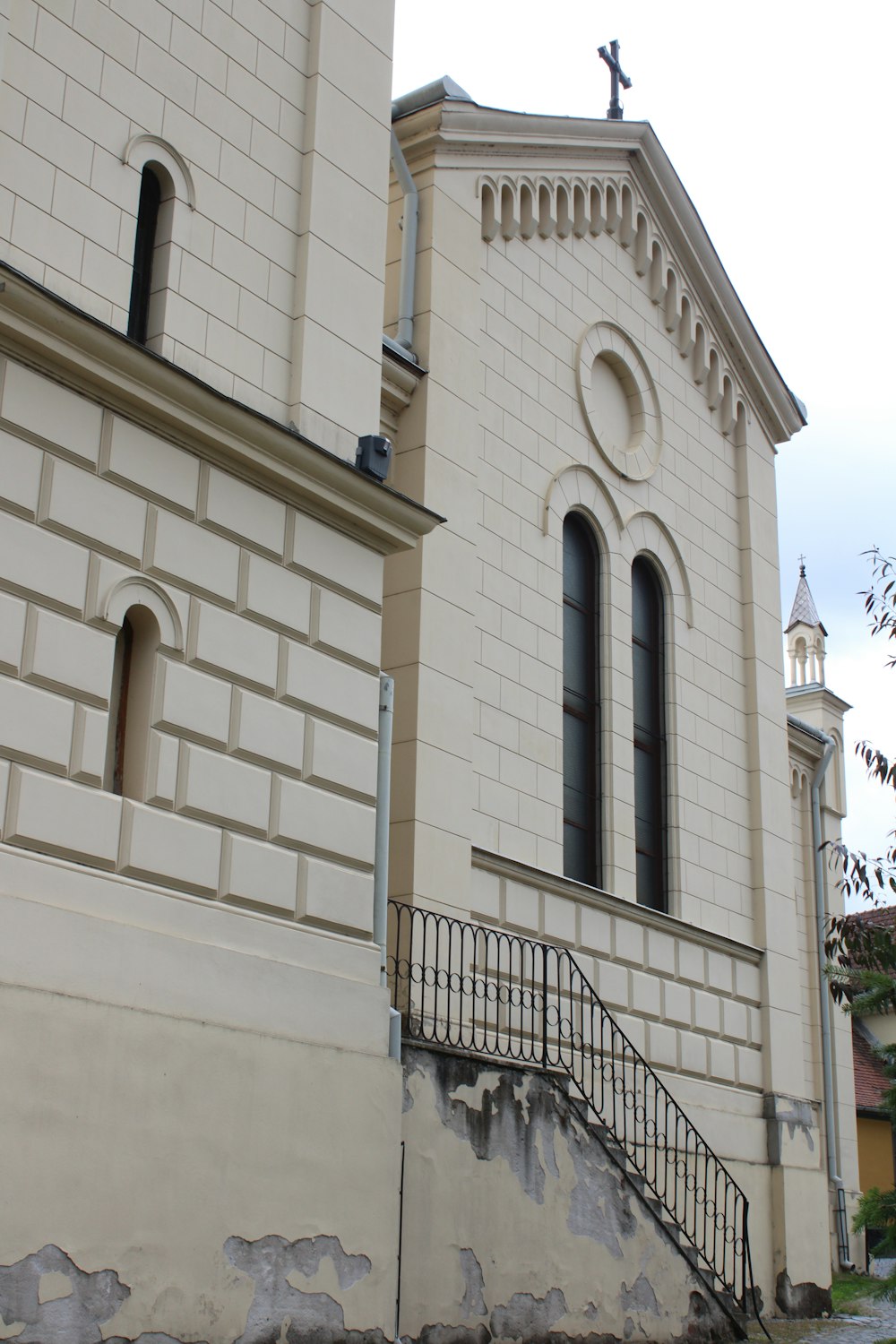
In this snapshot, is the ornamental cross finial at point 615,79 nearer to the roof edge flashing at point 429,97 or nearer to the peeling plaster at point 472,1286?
A: the roof edge flashing at point 429,97

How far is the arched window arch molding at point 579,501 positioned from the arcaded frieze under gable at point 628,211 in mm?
2569

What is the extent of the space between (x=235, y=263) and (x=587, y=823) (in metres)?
7.75

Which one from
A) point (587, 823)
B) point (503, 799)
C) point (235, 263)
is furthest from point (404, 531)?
point (587, 823)

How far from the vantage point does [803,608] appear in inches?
1123

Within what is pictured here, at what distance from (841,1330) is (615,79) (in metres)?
14.7

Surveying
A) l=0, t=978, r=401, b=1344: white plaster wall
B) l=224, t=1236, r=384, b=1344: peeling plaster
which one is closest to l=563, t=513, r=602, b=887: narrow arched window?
l=0, t=978, r=401, b=1344: white plaster wall

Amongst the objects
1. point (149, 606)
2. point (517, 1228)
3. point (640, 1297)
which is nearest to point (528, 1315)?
point (517, 1228)

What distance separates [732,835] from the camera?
63.2 ft

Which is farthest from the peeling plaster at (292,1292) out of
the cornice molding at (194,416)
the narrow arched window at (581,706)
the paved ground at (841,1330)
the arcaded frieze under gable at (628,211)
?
the arcaded frieze under gable at (628,211)

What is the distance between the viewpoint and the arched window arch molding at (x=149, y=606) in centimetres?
958

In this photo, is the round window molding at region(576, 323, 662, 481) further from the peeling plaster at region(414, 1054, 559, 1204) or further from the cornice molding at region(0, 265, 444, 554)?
the peeling plaster at region(414, 1054, 559, 1204)

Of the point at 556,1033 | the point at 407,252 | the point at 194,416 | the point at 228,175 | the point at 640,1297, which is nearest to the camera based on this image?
the point at 194,416

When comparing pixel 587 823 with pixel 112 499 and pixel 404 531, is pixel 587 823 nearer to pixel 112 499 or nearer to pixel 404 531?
pixel 404 531

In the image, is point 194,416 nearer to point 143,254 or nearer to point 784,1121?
point 143,254
